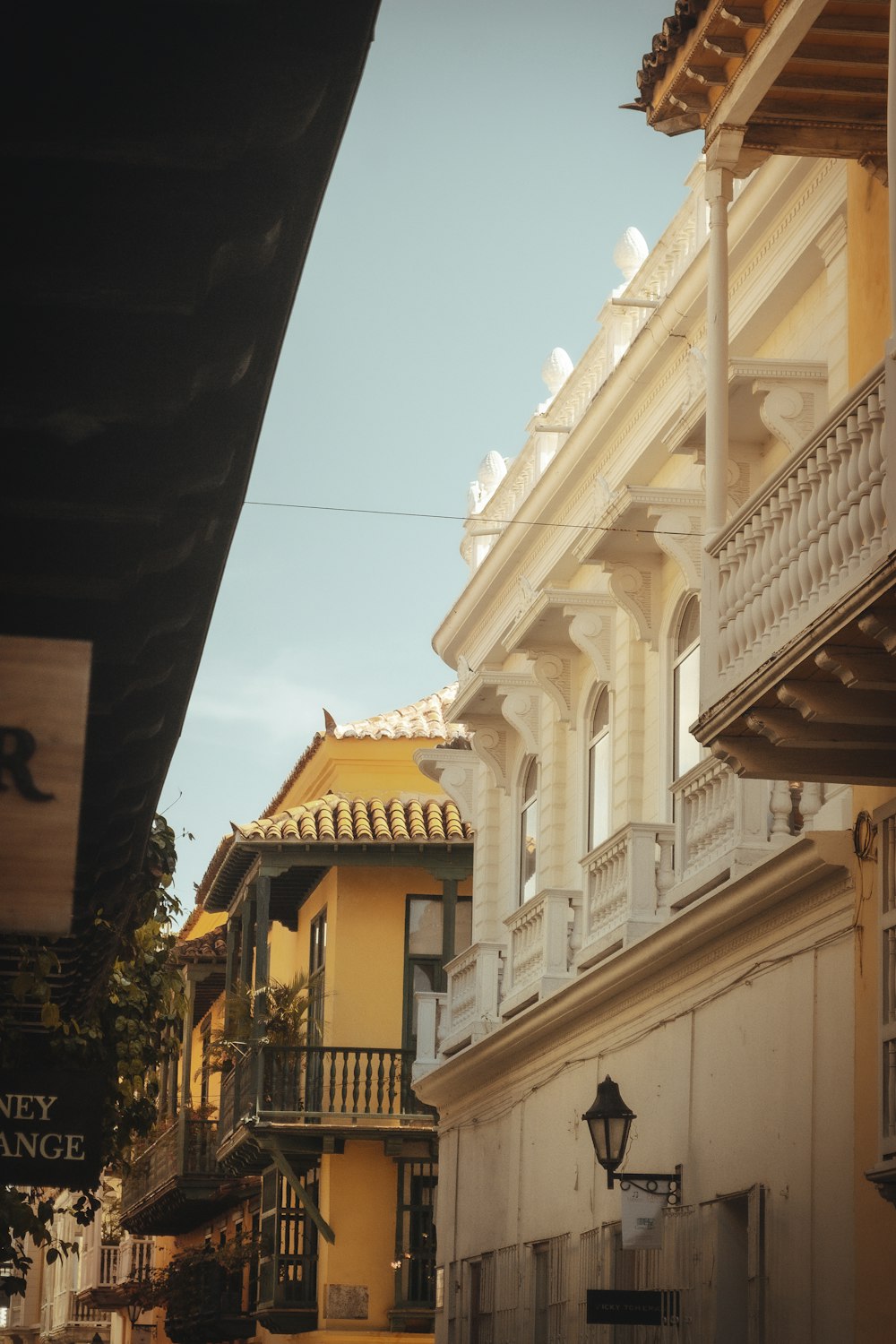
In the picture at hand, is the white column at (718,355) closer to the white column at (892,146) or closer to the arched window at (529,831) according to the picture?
the white column at (892,146)

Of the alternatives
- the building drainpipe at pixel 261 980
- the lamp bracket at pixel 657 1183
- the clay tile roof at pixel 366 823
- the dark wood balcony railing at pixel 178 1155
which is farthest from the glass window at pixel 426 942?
the lamp bracket at pixel 657 1183

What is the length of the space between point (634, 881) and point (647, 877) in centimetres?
10

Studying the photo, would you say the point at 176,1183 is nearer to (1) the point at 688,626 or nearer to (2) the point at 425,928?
(2) the point at 425,928

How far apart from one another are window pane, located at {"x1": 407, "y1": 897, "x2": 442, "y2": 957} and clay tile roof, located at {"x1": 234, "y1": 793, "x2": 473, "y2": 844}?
1.19 metres

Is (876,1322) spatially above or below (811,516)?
below

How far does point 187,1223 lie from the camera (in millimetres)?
37469

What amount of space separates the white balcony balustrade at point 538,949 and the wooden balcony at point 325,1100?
6895 mm

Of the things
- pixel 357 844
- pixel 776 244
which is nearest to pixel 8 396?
pixel 776 244

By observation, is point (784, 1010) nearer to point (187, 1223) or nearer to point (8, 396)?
point (8, 396)

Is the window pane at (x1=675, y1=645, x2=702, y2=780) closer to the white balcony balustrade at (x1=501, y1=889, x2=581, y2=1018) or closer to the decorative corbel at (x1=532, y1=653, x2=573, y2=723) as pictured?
the white balcony balustrade at (x1=501, y1=889, x2=581, y2=1018)

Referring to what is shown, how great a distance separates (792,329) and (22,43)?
1101 cm

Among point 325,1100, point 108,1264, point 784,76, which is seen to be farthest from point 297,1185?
point 108,1264

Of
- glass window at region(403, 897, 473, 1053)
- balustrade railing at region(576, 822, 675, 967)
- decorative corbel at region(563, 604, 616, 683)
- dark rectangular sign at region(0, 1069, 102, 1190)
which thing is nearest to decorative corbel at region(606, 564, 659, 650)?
decorative corbel at region(563, 604, 616, 683)

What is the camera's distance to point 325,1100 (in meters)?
25.7
